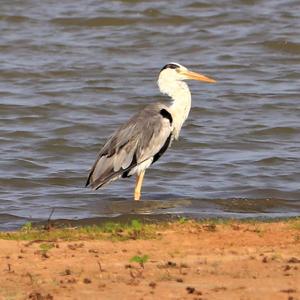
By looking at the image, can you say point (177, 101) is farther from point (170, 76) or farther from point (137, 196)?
point (137, 196)

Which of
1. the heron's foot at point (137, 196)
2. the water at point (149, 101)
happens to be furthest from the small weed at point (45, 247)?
the heron's foot at point (137, 196)

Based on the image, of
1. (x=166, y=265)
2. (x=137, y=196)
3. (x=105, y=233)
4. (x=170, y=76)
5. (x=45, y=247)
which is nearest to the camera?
(x=166, y=265)

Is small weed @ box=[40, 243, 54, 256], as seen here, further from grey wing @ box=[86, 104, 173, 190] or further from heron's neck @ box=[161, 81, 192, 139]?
heron's neck @ box=[161, 81, 192, 139]

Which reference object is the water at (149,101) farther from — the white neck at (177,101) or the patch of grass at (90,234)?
the patch of grass at (90,234)

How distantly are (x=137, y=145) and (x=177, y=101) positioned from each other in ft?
2.72

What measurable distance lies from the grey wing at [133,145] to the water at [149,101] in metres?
0.36

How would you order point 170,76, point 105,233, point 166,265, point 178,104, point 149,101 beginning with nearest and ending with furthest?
point 166,265, point 105,233, point 178,104, point 170,76, point 149,101

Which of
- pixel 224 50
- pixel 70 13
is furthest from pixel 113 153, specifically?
pixel 70 13

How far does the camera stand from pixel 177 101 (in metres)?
11.8

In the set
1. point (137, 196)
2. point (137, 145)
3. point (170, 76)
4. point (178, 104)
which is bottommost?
point (137, 196)

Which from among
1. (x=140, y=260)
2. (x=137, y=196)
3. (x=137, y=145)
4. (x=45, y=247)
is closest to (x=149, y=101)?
(x=137, y=145)

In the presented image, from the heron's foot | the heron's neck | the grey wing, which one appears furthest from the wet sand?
the heron's neck

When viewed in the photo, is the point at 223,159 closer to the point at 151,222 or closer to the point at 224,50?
the point at 151,222

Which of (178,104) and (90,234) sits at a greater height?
(178,104)
